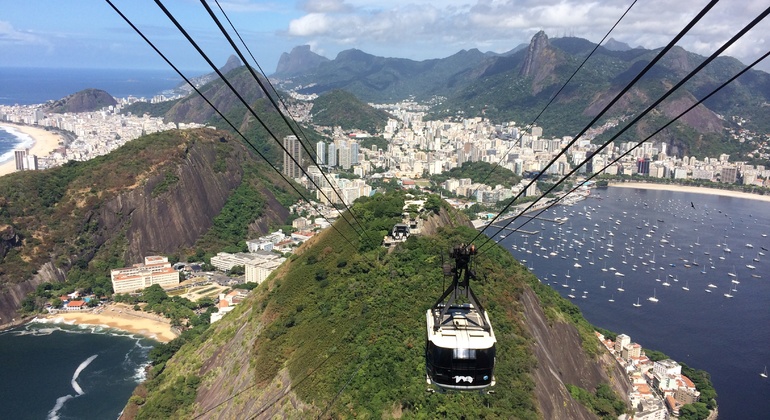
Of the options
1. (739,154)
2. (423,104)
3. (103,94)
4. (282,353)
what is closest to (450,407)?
(282,353)

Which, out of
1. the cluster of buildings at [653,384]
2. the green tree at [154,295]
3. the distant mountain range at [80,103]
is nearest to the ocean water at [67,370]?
the green tree at [154,295]

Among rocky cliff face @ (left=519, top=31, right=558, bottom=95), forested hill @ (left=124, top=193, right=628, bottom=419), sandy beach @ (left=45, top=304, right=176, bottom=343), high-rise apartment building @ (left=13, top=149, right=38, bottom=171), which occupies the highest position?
rocky cliff face @ (left=519, top=31, right=558, bottom=95)

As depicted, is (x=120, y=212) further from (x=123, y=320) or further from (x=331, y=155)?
(x=331, y=155)

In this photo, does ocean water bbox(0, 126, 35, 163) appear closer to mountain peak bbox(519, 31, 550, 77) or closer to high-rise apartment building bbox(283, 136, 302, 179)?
high-rise apartment building bbox(283, 136, 302, 179)

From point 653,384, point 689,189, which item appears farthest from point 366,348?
point 689,189

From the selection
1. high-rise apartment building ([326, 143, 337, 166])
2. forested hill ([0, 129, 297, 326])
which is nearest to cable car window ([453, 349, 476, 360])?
forested hill ([0, 129, 297, 326])

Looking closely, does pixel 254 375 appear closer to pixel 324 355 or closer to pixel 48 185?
pixel 324 355

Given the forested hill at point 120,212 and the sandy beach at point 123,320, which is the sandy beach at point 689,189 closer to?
the forested hill at point 120,212
